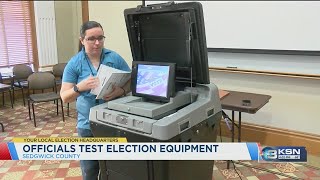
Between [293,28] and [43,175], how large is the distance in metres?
2.74

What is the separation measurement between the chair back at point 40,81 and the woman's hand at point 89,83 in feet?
10.0

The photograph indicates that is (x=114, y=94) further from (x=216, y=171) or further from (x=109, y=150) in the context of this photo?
(x=216, y=171)

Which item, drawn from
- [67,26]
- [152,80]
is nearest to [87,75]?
[152,80]

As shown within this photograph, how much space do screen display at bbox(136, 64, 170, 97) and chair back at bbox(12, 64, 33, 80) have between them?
4197 mm

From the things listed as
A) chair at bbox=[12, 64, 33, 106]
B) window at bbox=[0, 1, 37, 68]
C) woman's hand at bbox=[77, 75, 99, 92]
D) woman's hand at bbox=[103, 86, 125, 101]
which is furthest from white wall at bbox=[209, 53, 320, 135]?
window at bbox=[0, 1, 37, 68]

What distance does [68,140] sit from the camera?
1418mm

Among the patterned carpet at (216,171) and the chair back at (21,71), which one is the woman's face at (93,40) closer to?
the patterned carpet at (216,171)

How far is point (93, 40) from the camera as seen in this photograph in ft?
5.39

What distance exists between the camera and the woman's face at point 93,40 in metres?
1.63

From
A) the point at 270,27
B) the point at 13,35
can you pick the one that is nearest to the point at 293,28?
the point at 270,27

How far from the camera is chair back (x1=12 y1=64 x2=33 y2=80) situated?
16.5 feet

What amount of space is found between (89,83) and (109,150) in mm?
396

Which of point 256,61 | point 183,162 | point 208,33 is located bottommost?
point 183,162

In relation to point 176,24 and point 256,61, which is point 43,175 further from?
point 256,61
